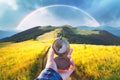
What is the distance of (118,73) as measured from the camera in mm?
22875

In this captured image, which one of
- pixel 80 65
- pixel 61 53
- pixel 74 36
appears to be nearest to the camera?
pixel 61 53

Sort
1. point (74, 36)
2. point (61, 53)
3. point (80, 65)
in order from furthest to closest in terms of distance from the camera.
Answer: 1. point (74, 36)
2. point (80, 65)
3. point (61, 53)

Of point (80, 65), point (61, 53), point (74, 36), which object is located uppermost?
point (61, 53)

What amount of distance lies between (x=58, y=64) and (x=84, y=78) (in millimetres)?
20004

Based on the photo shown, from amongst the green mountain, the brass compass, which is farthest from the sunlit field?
the green mountain

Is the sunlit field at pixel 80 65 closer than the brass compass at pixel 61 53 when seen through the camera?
No

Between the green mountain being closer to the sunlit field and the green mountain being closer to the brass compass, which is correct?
the sunlit field

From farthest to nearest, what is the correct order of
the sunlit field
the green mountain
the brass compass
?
the green mountain < the sunlit field < the brass compass

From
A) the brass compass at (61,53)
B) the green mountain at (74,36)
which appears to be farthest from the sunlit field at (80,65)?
the green mountain at (74,36)

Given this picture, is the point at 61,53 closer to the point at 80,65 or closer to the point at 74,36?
the point at 80,65

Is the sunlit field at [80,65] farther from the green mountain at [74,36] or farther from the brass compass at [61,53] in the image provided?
the green mountain at [74,36]

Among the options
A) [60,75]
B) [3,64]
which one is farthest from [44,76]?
[3,64]

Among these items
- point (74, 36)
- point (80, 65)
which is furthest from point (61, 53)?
point (74, 36)

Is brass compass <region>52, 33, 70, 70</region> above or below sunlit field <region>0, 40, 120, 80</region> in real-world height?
above
